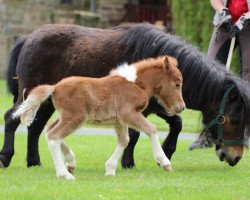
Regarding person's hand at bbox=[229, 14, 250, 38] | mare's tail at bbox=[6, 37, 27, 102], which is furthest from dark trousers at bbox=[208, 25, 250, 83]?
mare's tail at bbox=[6, 37, 27, 102]

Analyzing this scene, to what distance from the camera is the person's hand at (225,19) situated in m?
11.8

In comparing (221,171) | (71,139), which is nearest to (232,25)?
(221,171)

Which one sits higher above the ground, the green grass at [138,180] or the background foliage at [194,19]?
the green grass at [138,180]

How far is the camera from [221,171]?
10461mm

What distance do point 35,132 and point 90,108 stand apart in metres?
2.33

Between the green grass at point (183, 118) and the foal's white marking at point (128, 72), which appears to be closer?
the foal's white marking at point (128, 72)

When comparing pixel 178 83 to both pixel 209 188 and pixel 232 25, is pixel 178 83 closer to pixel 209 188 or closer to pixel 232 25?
pixel 209 188

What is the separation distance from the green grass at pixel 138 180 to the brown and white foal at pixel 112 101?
0.87 feet

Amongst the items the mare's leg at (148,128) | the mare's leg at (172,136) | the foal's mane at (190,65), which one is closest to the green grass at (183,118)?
the mare's leg at (172,136)

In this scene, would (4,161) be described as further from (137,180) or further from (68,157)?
(137,180)

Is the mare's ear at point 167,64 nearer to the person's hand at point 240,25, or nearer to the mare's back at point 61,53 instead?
the mare's back at point 61,53

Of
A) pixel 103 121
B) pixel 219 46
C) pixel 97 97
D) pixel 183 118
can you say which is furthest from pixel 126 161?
pixel 183 118

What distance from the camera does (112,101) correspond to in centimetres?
956

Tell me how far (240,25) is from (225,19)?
228mm
